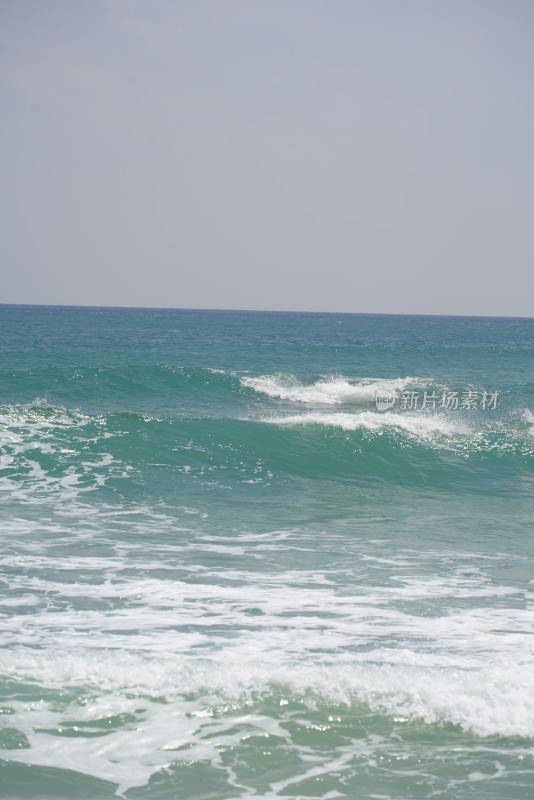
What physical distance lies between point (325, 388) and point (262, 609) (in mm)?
20165

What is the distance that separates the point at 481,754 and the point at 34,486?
9.75 m

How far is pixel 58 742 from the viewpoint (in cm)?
497

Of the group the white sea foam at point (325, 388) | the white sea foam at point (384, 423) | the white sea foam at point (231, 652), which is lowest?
the white sea foam at point (231, 652)

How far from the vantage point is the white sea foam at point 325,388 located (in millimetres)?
25391

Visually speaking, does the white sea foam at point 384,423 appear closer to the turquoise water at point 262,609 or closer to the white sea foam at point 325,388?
the turquoise water at point 262,609

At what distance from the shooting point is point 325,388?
27.4 meters

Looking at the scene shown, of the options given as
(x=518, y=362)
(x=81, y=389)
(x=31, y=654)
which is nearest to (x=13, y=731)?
(x=31, y=654)

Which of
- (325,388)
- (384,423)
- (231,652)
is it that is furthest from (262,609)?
(325,388)

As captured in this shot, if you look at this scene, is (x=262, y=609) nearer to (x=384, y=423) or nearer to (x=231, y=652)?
(x=231, y=652)

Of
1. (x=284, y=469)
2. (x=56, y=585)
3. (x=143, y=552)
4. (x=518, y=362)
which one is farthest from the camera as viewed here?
(x=518, y=362)

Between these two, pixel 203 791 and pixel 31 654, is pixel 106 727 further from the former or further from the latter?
pixel 31 654

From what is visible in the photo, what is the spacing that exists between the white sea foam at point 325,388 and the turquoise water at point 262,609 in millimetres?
6677

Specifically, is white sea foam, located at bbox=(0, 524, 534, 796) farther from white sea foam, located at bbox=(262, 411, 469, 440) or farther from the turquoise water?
white sea foam, located at bbox=(262, 411, 469, 440)

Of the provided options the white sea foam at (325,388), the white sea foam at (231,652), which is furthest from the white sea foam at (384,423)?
the white sea foam at (231,652)
